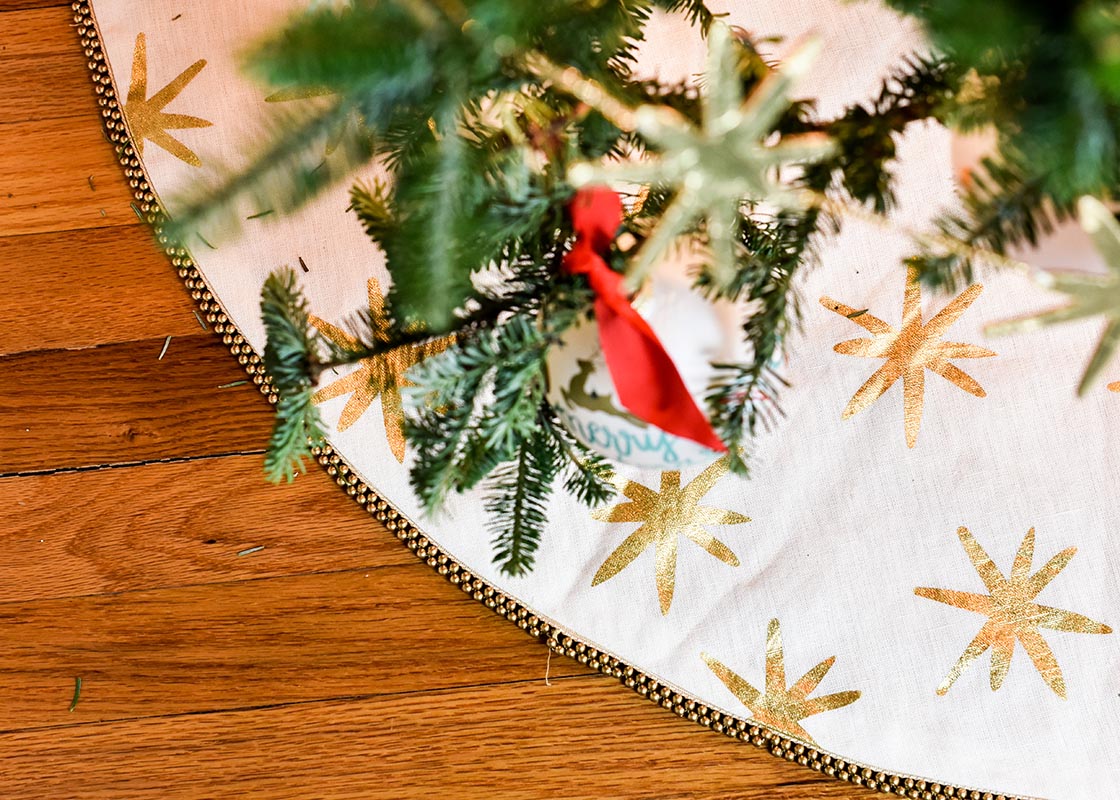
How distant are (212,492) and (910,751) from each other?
512 mm

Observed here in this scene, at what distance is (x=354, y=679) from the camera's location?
2.10 ft

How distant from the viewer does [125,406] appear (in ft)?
2.21

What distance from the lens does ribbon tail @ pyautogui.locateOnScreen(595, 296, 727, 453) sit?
1.16ft

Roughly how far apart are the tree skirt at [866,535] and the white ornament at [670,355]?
230mm

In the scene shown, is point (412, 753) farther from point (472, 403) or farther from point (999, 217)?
point (999, 217)

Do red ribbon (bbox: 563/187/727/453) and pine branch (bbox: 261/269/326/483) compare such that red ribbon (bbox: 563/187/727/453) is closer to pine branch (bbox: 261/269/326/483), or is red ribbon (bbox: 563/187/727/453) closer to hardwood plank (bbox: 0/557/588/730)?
pine branch (bbox: 261/269/326/483)

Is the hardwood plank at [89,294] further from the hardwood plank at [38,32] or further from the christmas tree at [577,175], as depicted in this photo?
the christmas tree at [577,175]

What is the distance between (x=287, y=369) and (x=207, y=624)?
0.34m

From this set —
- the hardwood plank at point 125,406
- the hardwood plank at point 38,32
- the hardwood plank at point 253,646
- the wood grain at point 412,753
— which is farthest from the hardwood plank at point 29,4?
the wood grain at point 412,753

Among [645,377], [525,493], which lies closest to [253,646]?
[525,493]

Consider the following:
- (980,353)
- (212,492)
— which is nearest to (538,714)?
(212,492)

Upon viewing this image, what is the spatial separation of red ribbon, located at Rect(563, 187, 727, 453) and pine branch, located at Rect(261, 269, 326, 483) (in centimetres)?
12

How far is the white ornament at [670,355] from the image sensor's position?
37cm

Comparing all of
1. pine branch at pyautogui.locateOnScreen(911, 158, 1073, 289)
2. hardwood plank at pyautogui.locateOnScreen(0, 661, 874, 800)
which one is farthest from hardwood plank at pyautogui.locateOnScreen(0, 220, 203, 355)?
pine branch at pyautogui.locateOnScreen(911, 158, 1073, 289)
